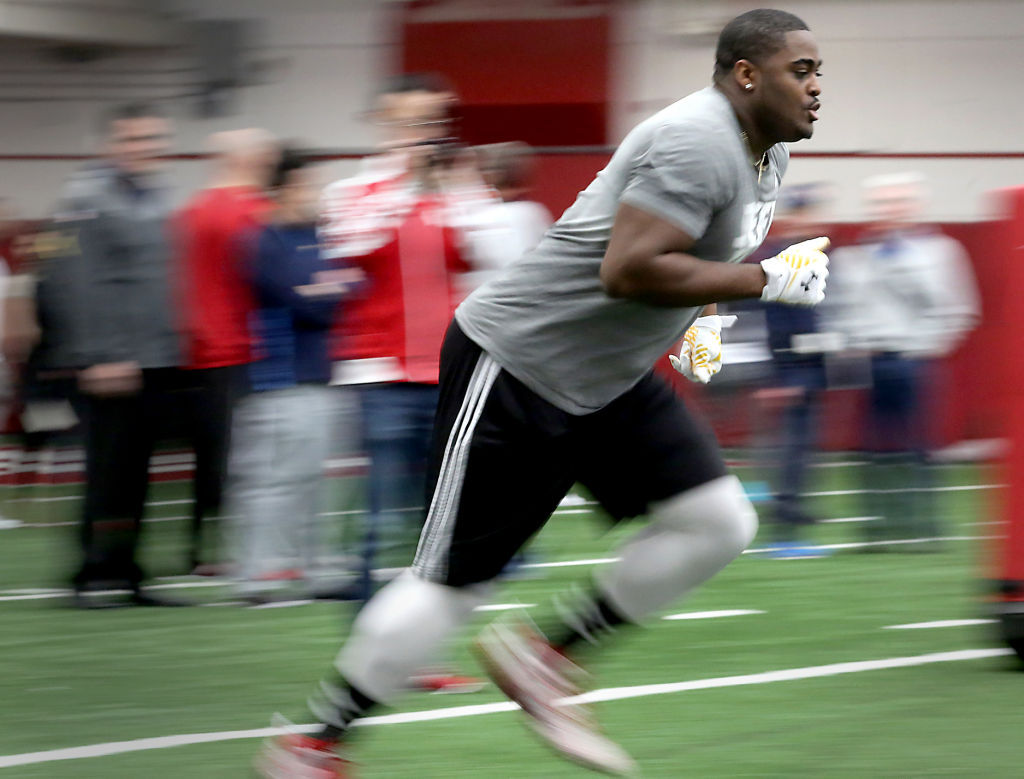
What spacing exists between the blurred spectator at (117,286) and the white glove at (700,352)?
10.7 feet

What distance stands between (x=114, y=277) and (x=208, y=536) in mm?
1687

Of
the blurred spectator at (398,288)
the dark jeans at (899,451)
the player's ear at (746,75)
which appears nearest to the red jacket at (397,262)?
the blurred spectator at (398,288)

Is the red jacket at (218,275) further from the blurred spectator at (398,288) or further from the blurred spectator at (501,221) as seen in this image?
the blurred spectator at (501,221)

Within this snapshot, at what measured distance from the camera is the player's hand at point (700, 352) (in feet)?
14.5

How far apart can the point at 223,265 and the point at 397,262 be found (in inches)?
54.5

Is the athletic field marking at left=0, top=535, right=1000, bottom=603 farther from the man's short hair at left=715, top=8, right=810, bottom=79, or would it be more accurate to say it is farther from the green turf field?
the man's short hair at left=715, top=8, right=810, bottom=79

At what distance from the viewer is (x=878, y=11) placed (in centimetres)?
1564

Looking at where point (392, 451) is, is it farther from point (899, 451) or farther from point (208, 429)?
point (899, 451)

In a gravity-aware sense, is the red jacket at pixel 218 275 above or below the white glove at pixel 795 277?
below

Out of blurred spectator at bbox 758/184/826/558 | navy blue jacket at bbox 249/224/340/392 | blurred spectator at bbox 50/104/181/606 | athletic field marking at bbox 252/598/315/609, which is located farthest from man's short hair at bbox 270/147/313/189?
blurred spectator at bbox 758/184/826/558

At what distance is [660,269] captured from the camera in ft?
12.2

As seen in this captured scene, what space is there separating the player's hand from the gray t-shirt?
0.79ft

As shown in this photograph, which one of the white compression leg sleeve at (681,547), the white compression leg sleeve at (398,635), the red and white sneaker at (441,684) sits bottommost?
the red and white sneaker at (441,684)

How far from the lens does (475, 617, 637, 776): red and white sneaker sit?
13.3 ft
